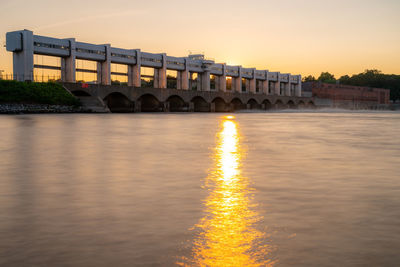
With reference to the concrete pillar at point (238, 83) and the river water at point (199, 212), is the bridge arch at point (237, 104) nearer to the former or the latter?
the concrete pillar at point (238, 83)

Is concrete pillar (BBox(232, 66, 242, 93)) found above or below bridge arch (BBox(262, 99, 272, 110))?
above

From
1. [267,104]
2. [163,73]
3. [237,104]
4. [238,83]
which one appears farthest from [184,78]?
[267,104]

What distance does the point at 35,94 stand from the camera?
55.6 metres

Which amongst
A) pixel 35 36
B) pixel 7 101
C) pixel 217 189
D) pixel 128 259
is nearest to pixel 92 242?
pixel 128 259

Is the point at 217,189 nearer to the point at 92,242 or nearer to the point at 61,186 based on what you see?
the point at 61,186

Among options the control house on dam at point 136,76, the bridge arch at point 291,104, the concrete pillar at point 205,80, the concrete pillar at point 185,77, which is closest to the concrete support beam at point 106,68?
the control house on dam at point 136,76

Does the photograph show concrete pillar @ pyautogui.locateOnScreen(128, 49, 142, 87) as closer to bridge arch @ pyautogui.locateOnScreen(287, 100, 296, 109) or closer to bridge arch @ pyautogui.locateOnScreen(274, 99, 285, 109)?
bridge arch @ pyautogui.locateOnScreen(274, 99, 285, 109)

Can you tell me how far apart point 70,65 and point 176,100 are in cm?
3204

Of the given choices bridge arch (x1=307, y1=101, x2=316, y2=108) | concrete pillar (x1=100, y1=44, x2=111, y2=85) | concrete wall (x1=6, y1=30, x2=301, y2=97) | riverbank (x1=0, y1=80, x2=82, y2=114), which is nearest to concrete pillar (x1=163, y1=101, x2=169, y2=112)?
concrete wall (x1=6, y1=30, x2=301, y2=97)

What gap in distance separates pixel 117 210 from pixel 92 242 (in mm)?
1404

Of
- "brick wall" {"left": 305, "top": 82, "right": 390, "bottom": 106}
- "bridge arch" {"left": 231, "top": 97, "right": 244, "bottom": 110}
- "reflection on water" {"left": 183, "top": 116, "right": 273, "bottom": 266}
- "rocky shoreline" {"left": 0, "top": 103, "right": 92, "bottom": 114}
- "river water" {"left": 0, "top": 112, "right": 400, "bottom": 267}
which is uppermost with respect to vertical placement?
"brick wall" {"left": 305, "top": 82, "right": 390, "bottom": 106}

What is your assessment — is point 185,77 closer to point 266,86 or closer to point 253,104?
point 253,104

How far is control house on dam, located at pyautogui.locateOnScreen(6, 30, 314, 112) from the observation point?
60.7 meters

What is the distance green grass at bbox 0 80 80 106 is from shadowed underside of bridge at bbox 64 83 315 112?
263cm
